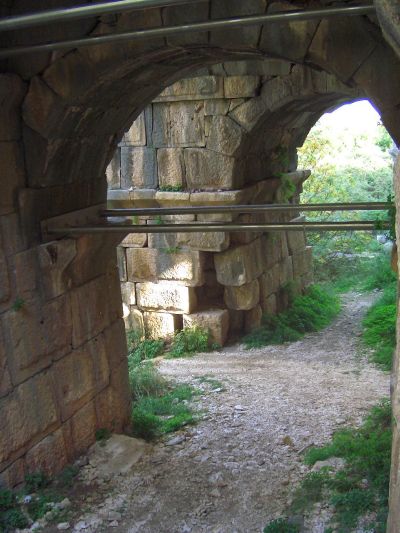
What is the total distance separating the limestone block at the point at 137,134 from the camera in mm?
8920

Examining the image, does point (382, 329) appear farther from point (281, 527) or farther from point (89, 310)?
point (281, 527)

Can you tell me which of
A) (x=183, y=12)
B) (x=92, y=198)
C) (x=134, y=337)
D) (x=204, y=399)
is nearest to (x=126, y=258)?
(x=134, y=337)

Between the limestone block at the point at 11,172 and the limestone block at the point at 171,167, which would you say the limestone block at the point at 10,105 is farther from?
the limestone block at the point at 171,167

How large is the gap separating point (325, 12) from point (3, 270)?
265 centimetres

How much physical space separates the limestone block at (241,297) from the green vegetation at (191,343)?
0.61 m

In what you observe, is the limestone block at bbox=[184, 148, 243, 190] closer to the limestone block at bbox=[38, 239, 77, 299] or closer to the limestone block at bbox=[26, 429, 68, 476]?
the limestone block at bbox=[38, 239, 77, 299]

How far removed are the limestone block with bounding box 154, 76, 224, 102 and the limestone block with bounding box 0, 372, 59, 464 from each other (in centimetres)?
504

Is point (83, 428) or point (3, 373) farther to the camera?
point (83, 428)

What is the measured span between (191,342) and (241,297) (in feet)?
3.37

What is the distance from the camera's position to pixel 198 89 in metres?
8.52

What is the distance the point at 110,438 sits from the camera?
17.8 feet

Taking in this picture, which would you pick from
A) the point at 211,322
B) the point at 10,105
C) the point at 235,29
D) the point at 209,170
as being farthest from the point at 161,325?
the point at 235,29

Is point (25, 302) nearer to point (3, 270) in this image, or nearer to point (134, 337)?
point (3, 270)

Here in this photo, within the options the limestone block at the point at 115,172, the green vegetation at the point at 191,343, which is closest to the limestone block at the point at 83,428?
the green vegetation at the point at 191,343
